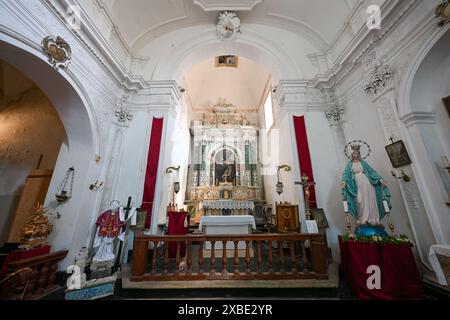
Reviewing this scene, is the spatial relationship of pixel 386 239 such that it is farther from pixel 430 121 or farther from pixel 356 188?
pixel 430 121

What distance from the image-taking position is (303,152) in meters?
4.70

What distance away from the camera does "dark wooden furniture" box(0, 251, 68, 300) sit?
2.32 meters

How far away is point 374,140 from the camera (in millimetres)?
3693

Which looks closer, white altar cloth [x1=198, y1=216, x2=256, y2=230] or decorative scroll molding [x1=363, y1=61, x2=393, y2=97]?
decorative scroll molding [x1=363, y1=61, x2=393, y2=97]

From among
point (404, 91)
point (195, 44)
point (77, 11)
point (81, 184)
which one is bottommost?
point (81, 184)

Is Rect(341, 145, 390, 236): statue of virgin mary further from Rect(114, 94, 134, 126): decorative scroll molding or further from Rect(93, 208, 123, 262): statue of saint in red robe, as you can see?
Rect(114, 94, 134, 126): decorative scroll molding

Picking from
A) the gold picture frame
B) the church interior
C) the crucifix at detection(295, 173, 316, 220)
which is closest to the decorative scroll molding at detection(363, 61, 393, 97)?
the church interior

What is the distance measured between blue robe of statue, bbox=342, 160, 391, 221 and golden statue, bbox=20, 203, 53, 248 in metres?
5.35

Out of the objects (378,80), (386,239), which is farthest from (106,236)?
(378,80)

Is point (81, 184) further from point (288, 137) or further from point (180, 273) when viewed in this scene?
point (288, 137)

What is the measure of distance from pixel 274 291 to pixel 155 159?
3831 millimetres
